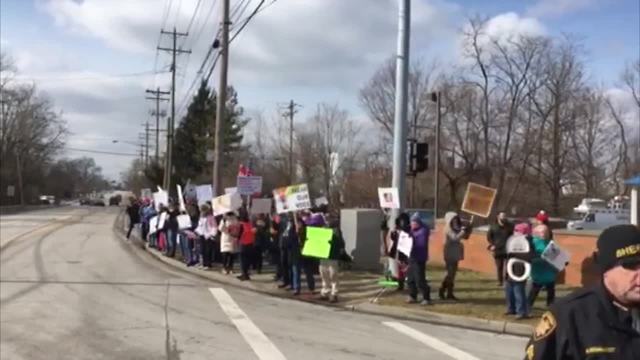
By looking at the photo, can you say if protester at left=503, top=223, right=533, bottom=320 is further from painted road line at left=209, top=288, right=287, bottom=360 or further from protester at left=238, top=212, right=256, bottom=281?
protester at left=238, top=212, right=256, bottom=281

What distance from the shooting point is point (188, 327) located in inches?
466

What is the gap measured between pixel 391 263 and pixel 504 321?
414 cm

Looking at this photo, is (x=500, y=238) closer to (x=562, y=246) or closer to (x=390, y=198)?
(x=562, y=246)

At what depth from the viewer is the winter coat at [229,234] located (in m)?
19.1

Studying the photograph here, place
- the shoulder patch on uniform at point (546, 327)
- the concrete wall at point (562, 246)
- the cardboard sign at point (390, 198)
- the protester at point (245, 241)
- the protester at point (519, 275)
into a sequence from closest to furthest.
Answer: the shoulder patch on uniform at point (546, 327)
the protester at point (519, 275)
the cardboard sign at point (390, 198)
the concrete wall at point (562, 246)
the protester at point (245, 241)

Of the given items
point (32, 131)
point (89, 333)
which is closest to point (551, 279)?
point (89, 333)

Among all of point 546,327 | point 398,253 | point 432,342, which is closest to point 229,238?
point 398,253

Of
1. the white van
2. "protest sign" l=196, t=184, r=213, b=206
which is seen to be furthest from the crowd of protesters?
the white van

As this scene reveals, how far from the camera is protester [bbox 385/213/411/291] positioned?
1542 cm

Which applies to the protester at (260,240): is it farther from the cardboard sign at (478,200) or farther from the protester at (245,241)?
the cardboard sign at (478,200)

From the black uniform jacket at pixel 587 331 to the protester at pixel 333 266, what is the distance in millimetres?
12388

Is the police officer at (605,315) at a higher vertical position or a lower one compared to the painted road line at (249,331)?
higher

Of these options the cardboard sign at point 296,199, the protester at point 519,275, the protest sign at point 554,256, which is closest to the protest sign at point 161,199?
the cardboard sign at point 296,199

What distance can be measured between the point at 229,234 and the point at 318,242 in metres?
4.38
